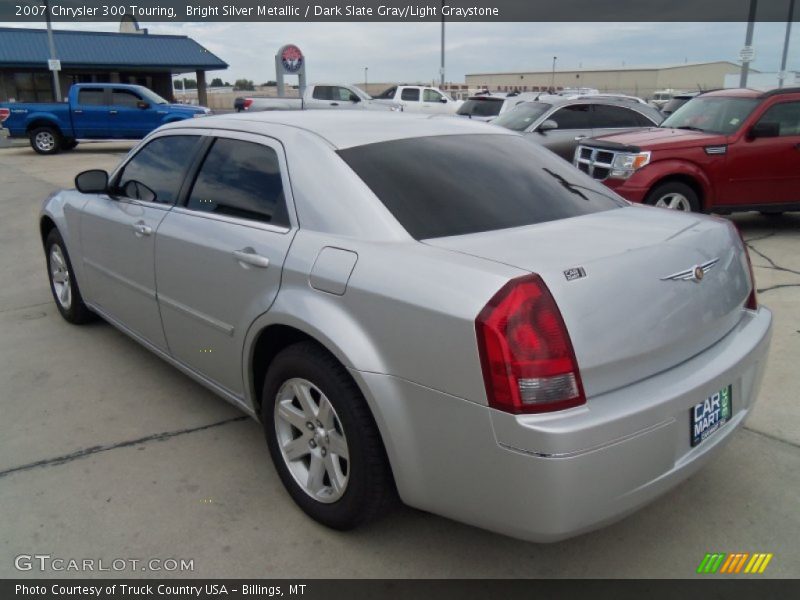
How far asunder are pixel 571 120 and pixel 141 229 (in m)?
9.03

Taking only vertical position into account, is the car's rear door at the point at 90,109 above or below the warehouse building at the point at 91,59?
below

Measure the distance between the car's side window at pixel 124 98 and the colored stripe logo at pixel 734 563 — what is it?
19828mm

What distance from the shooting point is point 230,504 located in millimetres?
2861

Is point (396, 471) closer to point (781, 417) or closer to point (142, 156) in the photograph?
point (781, 417)

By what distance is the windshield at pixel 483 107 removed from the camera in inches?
628

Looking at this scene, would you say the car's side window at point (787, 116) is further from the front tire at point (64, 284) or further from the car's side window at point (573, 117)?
the front tire at point (64, 284)

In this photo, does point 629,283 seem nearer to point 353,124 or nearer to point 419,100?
point 353,124

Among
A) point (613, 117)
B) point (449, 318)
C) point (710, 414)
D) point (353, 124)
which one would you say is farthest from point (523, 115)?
point (449, 318)

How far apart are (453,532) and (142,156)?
2930 millimetres

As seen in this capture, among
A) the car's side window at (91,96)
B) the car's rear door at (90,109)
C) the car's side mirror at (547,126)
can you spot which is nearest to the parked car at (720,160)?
the car's side mirror at (547,126)

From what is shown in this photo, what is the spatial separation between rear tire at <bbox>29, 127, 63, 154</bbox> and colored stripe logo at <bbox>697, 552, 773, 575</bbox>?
20913mm

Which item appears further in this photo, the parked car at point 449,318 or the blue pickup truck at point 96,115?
the blue pickup truck at point 96,115

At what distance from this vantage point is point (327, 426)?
8.34 ft

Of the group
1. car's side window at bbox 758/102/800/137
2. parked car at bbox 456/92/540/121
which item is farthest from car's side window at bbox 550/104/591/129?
parked car at bbox 456/92/540/121
